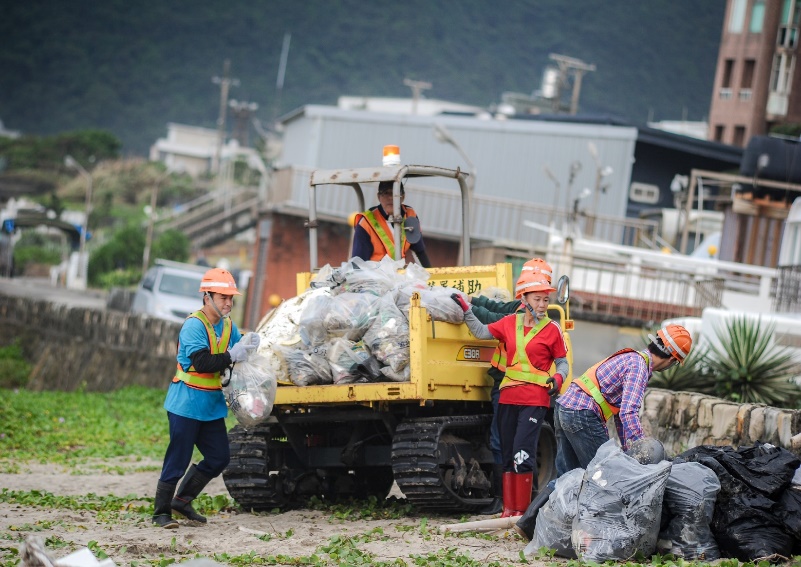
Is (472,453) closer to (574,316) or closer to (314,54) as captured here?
(574,316)

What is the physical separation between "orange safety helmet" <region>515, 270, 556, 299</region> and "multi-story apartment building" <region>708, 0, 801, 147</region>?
50890mm

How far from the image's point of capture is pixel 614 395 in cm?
852

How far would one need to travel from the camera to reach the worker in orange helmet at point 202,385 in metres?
9.35

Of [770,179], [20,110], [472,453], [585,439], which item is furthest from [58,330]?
[20,110]

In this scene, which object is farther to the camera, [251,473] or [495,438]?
[251,473]

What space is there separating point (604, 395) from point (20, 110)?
164 m

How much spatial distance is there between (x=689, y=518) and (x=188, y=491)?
158 inches

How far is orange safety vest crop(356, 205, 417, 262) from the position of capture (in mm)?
11125

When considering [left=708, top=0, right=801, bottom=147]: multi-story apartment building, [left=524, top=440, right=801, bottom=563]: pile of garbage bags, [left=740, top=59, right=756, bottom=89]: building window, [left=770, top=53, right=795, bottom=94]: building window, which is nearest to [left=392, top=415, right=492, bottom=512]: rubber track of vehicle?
[left=524, top=440, right=801, bottom=563]: pile of garbage bags

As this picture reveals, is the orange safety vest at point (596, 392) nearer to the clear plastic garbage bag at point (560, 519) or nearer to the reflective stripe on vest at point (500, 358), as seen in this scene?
the clear plastic garbage bag at point (560, 519)

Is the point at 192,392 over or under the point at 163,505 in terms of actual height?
over

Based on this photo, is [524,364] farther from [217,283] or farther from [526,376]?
[217,283]

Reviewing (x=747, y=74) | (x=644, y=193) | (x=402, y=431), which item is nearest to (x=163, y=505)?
(x=402, y=431)

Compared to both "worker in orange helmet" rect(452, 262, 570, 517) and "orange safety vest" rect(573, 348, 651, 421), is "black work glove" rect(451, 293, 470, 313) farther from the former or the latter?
"orange safety vest" rect(573, 348, 651, 421)
